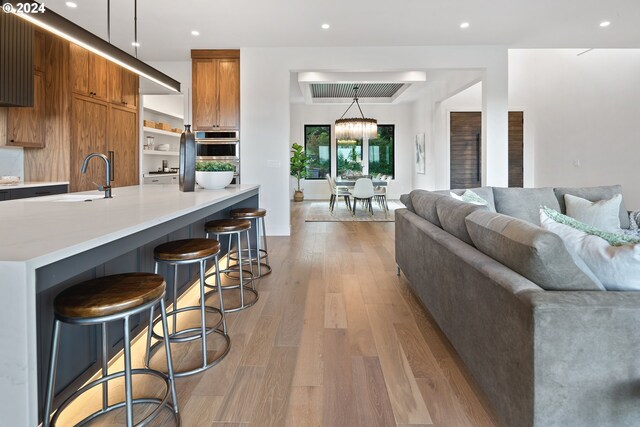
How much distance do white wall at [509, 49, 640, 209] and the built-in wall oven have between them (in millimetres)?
5873

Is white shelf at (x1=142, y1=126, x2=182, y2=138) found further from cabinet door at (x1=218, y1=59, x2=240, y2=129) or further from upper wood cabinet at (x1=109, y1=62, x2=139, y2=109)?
cabinet door at (x1=218, y1=59, x2=240, y2=129)

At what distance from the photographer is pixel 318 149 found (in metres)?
12.0

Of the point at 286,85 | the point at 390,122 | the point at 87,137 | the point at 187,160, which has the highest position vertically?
the point at 390,122

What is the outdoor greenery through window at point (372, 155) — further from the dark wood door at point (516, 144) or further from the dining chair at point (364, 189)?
the dark wood door at point (516, 144)

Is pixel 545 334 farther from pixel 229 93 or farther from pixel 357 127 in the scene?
pixel 357 127

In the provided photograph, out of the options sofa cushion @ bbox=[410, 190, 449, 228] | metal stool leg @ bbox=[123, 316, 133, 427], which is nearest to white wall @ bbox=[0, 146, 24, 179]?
metal stool leg @ bbox=[123, 316, 133, 427]

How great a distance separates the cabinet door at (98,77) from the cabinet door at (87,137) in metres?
0.12

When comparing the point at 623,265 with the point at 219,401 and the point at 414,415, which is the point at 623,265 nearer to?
the point at 414,415

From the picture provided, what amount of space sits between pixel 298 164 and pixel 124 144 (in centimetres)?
592

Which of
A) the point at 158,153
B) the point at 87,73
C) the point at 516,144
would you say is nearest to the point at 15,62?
the point at 87,73

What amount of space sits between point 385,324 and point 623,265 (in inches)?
58.3

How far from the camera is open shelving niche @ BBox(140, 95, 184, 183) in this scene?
6.41 metres

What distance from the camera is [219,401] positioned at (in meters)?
1.71

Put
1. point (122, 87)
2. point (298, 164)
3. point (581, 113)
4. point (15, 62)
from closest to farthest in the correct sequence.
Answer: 1. point (15, 62)
2. point (122, 87)
3. point (581, 113)
4. point (298, 164)
